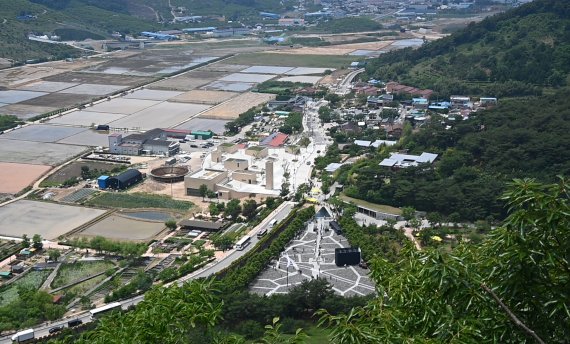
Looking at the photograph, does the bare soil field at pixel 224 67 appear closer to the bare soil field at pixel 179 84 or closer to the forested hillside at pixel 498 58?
the bare soil field at pixel 179 84

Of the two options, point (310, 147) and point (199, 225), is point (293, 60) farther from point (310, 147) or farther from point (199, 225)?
point (199, 225)

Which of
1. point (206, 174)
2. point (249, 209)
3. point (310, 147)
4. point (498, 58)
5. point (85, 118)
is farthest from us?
point (498, 58)

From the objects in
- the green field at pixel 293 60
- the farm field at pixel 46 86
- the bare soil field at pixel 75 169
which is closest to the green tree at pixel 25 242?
the bare soil field at pixel 75 169

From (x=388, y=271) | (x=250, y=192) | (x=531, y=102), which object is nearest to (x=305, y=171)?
(x=250, y=192)

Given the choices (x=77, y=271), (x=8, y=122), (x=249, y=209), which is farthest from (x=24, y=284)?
(x=8, y=122)

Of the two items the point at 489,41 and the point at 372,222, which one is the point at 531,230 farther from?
the point at 489,41

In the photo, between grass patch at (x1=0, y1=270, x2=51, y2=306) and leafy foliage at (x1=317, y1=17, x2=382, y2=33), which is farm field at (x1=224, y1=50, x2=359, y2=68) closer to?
leafy foliage at (x1=317, y1=17, x2=382, y2=33)

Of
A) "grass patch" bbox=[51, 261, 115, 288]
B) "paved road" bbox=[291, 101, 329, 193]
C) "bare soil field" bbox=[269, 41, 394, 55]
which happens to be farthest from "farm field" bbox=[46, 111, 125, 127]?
"bare soil field" bbox=[269, 41, 394, 55]
